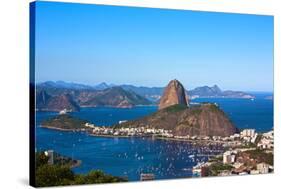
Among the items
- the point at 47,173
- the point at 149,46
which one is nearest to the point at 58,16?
the point at 149,46

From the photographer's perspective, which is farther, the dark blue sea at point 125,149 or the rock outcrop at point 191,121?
the rock outcrop at point 191,121

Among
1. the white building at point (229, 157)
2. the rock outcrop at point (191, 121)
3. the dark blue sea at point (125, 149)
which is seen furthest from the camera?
the white building at point (229, 157)

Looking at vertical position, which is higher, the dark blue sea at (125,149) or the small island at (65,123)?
the small island at (65,123)

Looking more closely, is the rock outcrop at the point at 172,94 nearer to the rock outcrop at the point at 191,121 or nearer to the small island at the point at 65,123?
the rock outcrop at the point at 191,121

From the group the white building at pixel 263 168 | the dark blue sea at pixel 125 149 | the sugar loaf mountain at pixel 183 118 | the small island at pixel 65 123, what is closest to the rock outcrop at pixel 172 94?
the sugar loaf mountain at pixel 183 118

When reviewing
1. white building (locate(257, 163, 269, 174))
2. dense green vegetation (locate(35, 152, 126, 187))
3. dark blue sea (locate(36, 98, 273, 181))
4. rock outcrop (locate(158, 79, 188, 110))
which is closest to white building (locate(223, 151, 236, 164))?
dark blue sea (locate(36, 98, 273, 181))

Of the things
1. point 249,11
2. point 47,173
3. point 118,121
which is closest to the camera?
point 47,173

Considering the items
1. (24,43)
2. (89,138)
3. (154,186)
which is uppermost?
(24,43)

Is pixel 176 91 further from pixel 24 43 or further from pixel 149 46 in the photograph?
pixel 24 43
